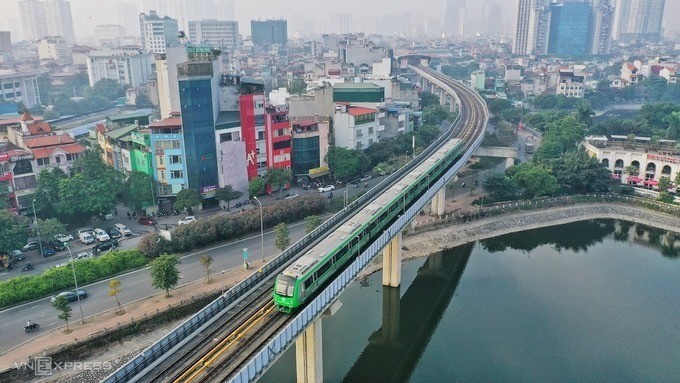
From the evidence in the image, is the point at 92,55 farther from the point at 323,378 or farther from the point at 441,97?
the point at 323,378

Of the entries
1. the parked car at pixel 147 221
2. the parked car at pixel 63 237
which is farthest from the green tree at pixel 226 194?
the parked car at pixel 63 237

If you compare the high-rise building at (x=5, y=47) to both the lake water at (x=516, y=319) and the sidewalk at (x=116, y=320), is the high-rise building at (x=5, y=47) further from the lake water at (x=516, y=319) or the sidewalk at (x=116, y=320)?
the lake water at (x=516, y=319)

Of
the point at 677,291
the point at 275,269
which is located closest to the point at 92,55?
the point at 275,269

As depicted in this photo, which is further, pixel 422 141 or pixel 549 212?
pixel 422 141

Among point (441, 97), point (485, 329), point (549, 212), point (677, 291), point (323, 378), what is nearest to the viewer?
point (323, 378)

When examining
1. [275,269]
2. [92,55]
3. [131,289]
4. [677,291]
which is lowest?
[677,291]

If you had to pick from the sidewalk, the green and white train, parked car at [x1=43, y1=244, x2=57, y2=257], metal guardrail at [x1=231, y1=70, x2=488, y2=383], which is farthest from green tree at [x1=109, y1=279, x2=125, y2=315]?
metal guardrail at [x1=231, y1=70, x2=488, y2=383]

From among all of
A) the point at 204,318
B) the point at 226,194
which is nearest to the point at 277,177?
the point at 226,194
